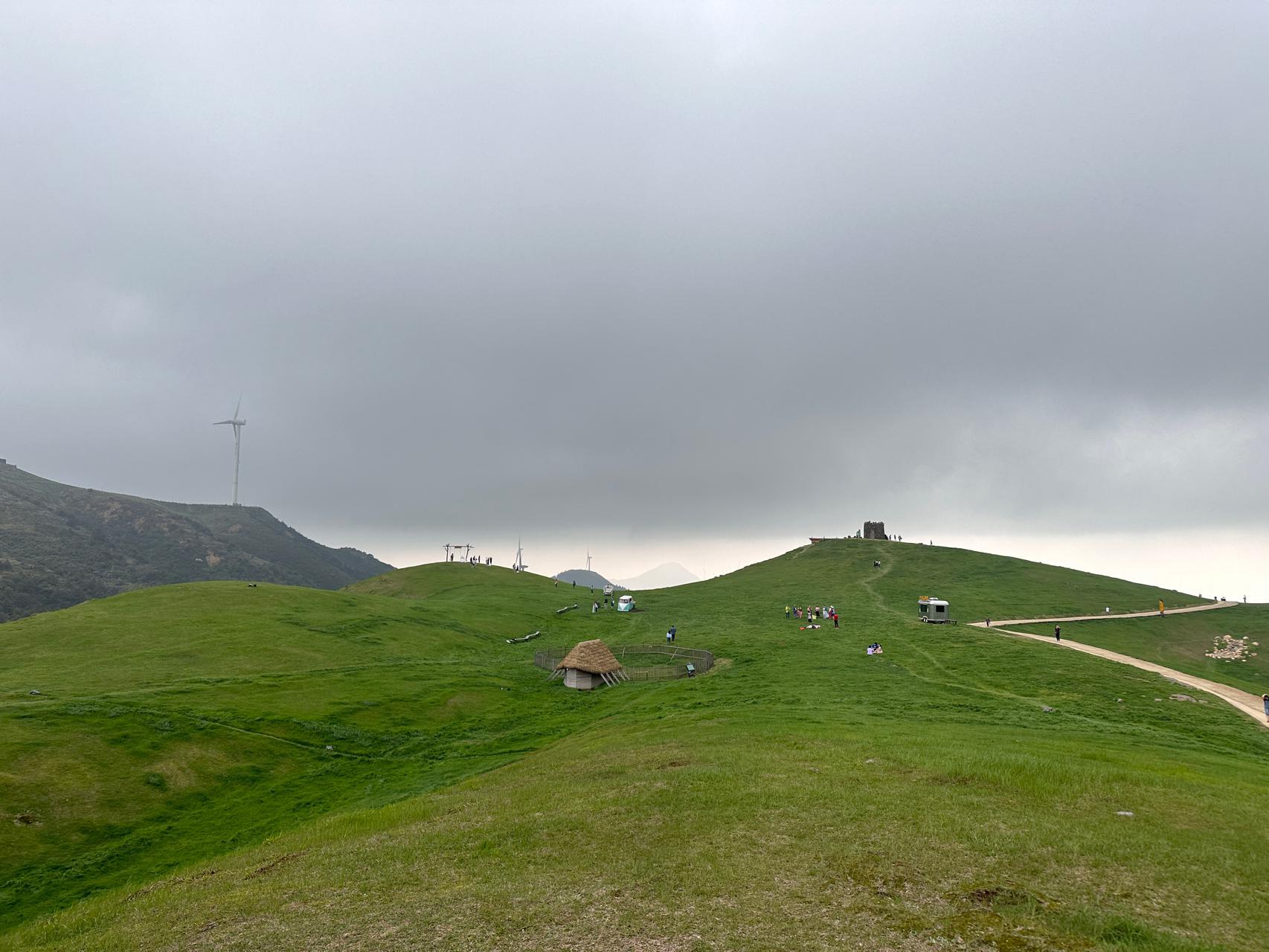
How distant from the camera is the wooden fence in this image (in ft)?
227

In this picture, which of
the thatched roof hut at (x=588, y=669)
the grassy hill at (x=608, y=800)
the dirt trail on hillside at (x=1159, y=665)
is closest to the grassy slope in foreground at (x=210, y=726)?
the grassy hill at (x=608, y=800)

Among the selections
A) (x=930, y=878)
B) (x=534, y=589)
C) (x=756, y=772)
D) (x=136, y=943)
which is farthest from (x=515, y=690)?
(x=534, y=589)

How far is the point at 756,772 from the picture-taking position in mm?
28781

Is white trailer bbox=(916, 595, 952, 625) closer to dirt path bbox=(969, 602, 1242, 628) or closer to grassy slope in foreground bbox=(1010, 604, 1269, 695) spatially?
dirt path bbox=(969, 602, 1242, 628)

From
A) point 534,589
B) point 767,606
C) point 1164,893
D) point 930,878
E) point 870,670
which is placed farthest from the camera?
point 534,589

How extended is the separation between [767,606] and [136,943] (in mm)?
108075

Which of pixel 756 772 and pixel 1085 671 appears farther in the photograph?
pixel 1085 671

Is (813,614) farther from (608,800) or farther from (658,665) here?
(608,800)

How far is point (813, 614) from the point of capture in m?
104

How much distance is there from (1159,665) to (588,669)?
58.5m

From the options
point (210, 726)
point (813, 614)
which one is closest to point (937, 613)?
point (813, 614)

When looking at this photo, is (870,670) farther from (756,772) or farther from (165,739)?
(165,739)

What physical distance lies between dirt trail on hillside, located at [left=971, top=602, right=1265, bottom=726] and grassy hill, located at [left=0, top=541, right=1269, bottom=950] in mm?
3992

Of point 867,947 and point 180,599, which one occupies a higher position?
point 180,599
